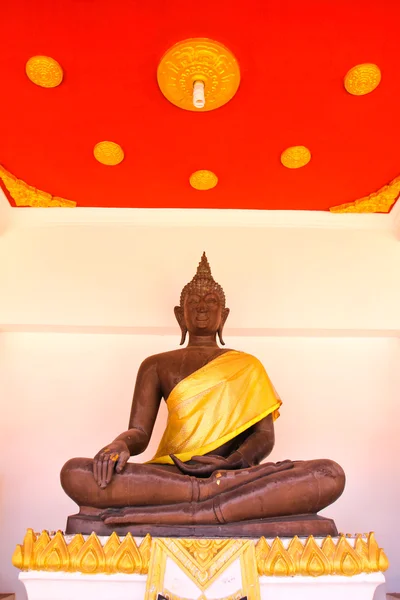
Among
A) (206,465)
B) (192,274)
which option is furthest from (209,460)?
(192,274)

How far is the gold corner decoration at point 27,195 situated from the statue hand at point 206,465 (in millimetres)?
2614

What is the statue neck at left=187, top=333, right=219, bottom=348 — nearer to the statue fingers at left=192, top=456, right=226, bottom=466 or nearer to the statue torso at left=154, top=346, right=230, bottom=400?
the statue torso at left=154, top=346, right=230, bottom=400

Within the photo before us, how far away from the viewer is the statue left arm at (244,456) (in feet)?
8.62

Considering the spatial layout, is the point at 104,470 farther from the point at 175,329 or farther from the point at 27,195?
the point at 27,195

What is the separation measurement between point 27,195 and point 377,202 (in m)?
2.80

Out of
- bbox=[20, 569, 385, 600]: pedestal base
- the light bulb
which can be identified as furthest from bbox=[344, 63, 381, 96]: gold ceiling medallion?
bbox=[20, 569, 385, 600]: pedestal base

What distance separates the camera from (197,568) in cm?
210

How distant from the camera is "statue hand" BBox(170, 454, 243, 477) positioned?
103 inches

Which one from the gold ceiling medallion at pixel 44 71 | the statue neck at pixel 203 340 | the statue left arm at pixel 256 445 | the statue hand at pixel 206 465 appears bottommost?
the statue hand at pixel 206 465

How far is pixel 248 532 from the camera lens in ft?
7.45

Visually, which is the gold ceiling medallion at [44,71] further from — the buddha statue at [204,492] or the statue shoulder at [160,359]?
the buddha statue at [204,492]

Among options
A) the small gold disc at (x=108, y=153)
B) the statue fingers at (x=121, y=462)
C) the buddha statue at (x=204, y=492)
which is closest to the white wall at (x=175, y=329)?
the small gold disc at (x=108, y=153)

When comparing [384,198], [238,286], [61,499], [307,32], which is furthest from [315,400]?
[307,32]

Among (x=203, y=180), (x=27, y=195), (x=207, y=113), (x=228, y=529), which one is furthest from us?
(x=27, y=195)
